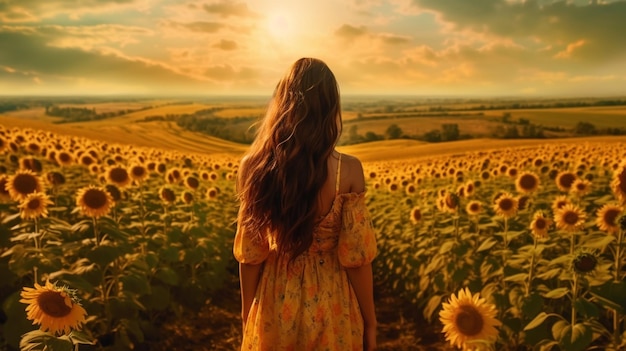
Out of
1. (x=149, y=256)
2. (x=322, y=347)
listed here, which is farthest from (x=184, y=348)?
(x=322, y=347)

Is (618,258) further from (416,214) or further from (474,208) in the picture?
(416,214)

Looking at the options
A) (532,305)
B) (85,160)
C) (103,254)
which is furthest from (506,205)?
(85,160)

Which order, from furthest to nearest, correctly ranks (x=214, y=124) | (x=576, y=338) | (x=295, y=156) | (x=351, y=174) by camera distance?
(x=214, y=124)
(x=576, y=338)
(x=351, y=174)
(x=295, y=156)

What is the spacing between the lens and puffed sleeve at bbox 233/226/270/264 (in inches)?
87.6

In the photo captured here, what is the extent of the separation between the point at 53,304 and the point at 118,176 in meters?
3.04

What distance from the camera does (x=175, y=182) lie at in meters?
6.32

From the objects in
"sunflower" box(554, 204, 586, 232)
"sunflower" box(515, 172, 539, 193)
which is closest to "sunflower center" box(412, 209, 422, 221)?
"sunflower" box(515, 172, 539, 193)

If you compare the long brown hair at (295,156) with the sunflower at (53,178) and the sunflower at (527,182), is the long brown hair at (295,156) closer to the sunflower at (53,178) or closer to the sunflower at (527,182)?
the sunflower at (527,182)

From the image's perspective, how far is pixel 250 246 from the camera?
2.24 m

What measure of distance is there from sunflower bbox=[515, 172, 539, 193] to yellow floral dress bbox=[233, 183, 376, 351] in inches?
114

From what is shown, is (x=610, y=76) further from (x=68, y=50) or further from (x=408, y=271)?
(x=68, y=50)

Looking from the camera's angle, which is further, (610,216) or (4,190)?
(4,190)

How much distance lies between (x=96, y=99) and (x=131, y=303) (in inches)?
165

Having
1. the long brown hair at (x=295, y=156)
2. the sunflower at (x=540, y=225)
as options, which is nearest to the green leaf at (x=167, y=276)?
the long brown hair at (x=295, y=156)
